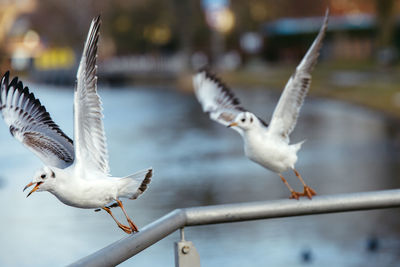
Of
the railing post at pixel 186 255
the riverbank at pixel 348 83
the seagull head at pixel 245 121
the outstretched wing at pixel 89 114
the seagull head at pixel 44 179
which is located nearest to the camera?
the railing post at pixel 186 255

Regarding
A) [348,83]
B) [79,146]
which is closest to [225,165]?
[79,146]

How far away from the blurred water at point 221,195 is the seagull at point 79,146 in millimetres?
4309

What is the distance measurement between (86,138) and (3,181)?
482 inches

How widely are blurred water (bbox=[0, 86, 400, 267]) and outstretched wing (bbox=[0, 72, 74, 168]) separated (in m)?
4.28

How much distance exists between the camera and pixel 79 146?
15.0ft

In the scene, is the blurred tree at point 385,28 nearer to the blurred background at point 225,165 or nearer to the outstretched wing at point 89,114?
the blurred background at point 225,165

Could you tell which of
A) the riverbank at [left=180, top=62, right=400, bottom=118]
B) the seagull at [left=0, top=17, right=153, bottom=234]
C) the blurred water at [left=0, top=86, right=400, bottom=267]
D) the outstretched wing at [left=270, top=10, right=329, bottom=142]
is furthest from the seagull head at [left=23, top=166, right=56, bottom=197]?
the riverbank at [left=180, top=62, right=400, bottom=118]

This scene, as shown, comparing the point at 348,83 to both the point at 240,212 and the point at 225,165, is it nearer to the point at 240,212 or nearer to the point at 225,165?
the point at 225,165

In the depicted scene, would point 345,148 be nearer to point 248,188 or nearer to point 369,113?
point 248,188

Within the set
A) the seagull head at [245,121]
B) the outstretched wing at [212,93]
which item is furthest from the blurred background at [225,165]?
the seagull head at [245,121]

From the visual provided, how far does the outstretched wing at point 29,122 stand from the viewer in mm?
4898

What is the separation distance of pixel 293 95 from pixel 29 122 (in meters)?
1.58

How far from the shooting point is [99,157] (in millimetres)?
4816

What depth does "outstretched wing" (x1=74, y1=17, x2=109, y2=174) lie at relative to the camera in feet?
15.1
